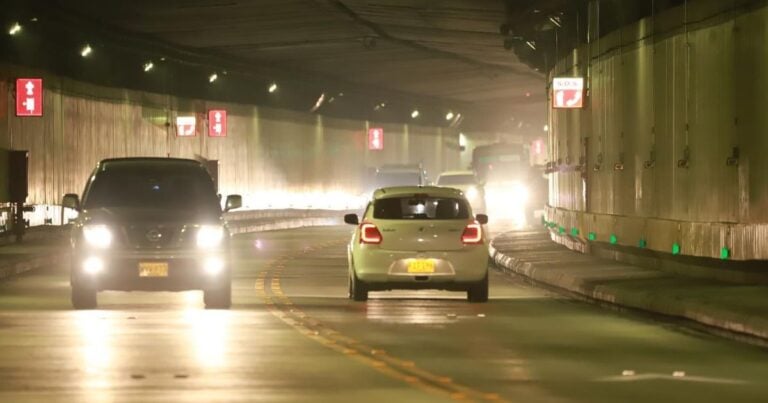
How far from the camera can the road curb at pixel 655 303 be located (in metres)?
20.4

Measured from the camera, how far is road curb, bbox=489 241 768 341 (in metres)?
20.4

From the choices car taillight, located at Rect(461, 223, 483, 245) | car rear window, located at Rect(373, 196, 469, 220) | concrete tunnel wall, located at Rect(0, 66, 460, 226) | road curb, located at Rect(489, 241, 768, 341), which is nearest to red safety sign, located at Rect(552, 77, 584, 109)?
road curb, located at Rect(489, 241, 768, 341)

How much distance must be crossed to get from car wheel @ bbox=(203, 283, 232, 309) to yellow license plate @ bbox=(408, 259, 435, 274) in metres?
2.49

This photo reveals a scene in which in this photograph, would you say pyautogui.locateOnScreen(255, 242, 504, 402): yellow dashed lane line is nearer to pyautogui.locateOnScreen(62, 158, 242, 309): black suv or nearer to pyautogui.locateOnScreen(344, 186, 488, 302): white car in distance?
pyautogui.locateOnScreen(62, 158, 242, 309): black suv

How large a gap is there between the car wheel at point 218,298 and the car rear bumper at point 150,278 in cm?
6

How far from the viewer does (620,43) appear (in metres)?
36.2

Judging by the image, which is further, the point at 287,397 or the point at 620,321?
the point at 620,321

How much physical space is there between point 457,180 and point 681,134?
39.3 metres

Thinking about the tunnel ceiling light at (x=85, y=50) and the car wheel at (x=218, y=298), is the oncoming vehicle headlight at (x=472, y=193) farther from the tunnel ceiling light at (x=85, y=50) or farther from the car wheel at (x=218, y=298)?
the car wheel at (x=218, y=298)

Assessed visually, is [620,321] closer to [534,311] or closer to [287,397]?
[534,311]

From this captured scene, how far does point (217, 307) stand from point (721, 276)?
25.6 feet

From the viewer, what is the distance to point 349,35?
63188 mm

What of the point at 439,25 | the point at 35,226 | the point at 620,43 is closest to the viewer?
the point at 620,43

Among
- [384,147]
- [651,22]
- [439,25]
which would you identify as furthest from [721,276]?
[384,147]
